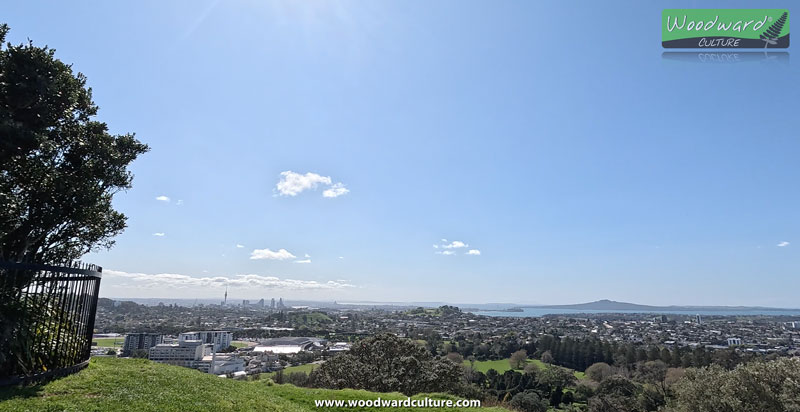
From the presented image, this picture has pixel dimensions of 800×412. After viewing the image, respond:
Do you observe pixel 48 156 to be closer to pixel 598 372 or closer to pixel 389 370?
pixel 389 370

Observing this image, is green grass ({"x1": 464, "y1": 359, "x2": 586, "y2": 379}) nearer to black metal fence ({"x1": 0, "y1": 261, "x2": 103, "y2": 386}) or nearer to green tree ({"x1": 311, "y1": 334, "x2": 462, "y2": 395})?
green tree ({"x1": 311, "y1": 334, "x2": 462, "y2": 395})

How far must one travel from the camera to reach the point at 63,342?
344 inches

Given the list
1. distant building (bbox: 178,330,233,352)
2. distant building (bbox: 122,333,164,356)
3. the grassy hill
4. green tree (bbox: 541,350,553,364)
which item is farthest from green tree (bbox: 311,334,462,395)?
distant building (bbox: 178,330,233,352)

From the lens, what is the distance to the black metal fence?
7.50 metres

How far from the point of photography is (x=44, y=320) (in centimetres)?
856

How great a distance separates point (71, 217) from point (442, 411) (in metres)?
11.0

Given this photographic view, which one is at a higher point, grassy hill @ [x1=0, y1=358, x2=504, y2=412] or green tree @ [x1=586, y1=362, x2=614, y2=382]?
grassy hill @ [x1=0, y1=358, x2=504, y2=412]

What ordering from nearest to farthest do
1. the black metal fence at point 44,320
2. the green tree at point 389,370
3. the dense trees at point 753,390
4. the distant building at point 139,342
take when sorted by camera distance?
the black metal fence at point 44,320
the dense trees at point 753,390
the green tree at point 389,370
the distant building at point 139,342

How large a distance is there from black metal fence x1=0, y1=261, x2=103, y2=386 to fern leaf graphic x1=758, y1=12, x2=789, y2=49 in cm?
2427

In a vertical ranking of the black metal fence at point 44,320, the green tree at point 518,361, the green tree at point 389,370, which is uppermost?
the black metal fence at point 44,320

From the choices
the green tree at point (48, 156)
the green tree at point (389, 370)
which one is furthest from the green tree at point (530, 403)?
the green tree at point (48, 156)

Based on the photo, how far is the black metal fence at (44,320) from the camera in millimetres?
7496

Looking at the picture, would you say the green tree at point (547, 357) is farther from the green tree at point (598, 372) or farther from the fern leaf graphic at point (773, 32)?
the fern leaf graphic at point (773, 32)

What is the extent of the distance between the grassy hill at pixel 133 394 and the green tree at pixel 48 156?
3.47 m
